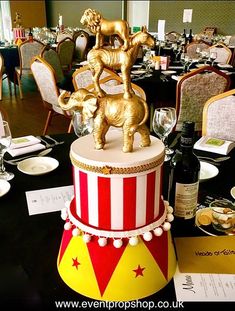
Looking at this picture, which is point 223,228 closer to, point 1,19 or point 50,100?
point 50,100

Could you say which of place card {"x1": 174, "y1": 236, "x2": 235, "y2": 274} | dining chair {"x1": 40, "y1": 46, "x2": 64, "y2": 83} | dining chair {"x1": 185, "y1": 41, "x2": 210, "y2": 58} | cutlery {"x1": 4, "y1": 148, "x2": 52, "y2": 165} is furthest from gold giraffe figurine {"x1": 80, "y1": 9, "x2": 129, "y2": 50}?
dining chair {"x1": 185, "y1": 41, "x2": 210, "y2": 58}

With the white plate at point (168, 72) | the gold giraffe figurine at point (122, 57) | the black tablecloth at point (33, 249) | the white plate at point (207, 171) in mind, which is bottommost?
the black tablecloth at point (33, 249)

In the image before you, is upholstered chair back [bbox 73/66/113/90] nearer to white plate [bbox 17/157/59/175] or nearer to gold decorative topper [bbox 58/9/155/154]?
white plate [bbox 17/157/59/175]

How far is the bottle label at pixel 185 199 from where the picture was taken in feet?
2.76

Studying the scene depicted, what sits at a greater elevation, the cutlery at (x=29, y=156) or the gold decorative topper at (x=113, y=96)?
the gold decorative topper at (x=113, y=96)

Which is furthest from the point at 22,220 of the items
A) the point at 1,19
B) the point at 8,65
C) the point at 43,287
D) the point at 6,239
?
the point at 1,19

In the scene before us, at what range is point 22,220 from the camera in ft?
3.14

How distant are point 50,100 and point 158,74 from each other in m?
1.06

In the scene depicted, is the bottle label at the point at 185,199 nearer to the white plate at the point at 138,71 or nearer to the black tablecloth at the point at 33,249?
the black tablecloth at the point at 33,249

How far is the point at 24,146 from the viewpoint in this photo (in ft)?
4.79

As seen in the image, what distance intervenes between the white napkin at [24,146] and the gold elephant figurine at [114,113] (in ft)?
2.36

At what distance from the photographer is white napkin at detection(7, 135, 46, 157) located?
141 centimetres

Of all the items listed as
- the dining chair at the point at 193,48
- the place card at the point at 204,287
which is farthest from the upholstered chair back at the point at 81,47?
the place card at the point at 204,287

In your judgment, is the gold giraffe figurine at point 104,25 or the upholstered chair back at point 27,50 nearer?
the gold giraffe figurine at point 104,25
